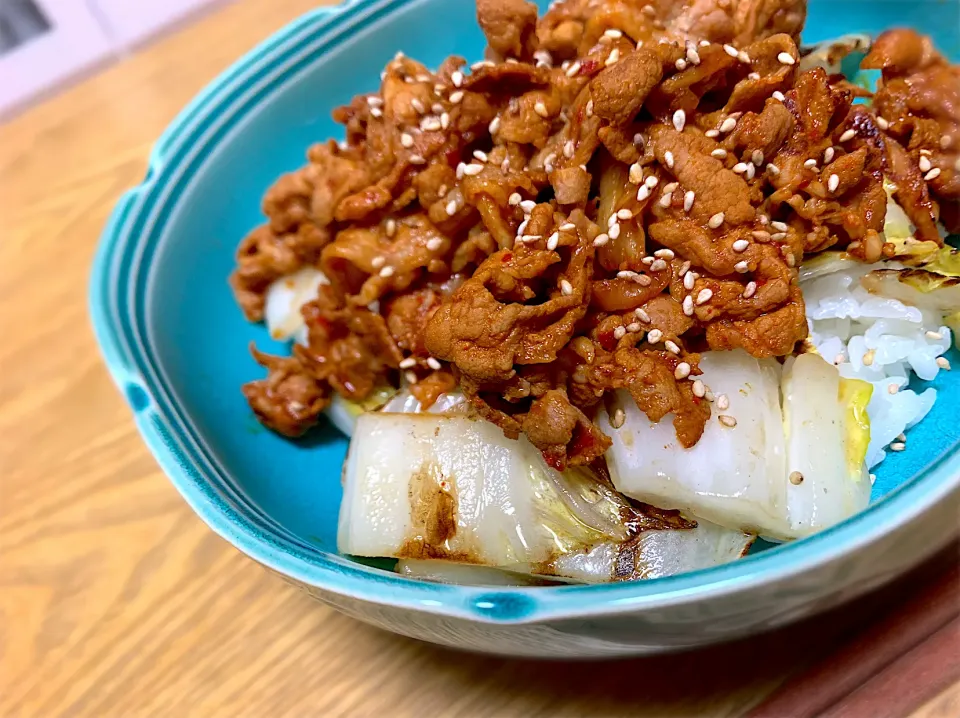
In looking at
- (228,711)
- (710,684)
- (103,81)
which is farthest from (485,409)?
(103,81)

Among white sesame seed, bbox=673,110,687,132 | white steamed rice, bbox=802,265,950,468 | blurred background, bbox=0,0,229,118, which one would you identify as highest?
blurred background, bbox=0,0,229,118

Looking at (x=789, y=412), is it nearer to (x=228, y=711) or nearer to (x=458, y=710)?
(x=458, y=710)

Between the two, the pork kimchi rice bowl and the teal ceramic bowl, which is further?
the pork kimchi rice bowl

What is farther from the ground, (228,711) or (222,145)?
(222,145)

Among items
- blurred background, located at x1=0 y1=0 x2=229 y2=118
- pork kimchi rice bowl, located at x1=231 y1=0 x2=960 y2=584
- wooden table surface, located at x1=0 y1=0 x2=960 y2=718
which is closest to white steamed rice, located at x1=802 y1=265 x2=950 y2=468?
pork kimchi rice bowl, located at x1=231 y1=0 x2=960 y2=584

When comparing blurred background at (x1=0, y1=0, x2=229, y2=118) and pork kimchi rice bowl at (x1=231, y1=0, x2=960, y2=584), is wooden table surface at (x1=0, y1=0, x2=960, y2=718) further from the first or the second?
blurred background at (x1=0, y1=0, x2=229, y2=118)

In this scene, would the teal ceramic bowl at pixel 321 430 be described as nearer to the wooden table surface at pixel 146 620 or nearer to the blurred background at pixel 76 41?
the wooden table surface at pixel 146 620
